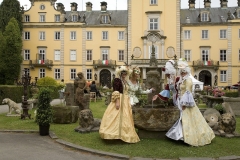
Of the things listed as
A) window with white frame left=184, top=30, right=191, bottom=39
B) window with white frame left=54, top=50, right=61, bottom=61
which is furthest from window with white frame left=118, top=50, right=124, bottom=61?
window with white frame left=184, top=30, right=191, bottom=39

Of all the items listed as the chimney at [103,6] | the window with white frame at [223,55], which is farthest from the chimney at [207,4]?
the chimney at [103,6]

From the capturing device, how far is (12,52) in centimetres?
4094

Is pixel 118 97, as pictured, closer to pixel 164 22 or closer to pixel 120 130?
pixel 120 130

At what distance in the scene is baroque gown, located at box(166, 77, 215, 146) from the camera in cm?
766

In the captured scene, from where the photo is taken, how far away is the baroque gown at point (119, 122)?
7.72m

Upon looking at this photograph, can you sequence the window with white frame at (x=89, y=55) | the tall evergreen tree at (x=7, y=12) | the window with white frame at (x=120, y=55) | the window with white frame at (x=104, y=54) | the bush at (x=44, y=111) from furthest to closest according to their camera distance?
the window with white frame at (x=89, y=55)
the window with white frame at (x=104, y=54)
the window with white frame at (x=120, y=55)
the tall evergreen tree at (x=7, y=12)
the bush at (x=44, y=111)

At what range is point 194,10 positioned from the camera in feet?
150

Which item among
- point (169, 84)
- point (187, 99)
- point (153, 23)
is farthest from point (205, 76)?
point (187, 99)

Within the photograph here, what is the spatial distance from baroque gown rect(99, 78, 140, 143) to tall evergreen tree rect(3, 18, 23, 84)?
35.8 metres

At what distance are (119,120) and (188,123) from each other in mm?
1785

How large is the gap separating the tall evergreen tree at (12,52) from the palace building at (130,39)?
3073 millimetres

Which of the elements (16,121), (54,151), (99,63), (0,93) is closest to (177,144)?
(54,151)

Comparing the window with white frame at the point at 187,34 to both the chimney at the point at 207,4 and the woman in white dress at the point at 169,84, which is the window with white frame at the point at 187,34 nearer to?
the chimney at the point at 207,4

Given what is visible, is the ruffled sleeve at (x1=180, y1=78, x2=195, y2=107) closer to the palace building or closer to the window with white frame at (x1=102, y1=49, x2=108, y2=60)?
the palace building
